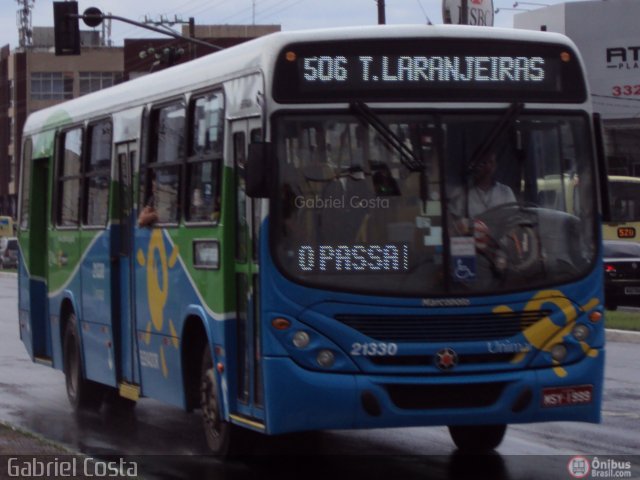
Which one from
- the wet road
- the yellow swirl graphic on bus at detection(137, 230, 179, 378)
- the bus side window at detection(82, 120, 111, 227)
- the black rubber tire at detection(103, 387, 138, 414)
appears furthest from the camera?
the black rubber tire at detection(103, 387, 138, 414)

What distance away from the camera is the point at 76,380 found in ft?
50.0

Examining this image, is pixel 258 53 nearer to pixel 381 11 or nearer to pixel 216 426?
pixel 216 426

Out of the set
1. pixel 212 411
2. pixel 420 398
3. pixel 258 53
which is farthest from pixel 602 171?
pixel 212 411

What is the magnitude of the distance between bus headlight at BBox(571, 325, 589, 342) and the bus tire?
7.99 ft

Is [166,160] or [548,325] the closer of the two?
[548,325]

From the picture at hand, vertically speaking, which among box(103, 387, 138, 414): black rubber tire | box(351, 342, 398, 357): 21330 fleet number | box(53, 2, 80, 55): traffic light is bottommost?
box(103, 387, 138, 414): black rubber tire

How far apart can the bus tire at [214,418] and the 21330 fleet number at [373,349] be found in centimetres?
147

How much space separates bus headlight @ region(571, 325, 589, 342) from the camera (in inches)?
394

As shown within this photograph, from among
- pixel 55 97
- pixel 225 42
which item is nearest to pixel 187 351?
pixel 225 42

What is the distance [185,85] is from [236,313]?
2158mm

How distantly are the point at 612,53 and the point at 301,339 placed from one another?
2560 inches

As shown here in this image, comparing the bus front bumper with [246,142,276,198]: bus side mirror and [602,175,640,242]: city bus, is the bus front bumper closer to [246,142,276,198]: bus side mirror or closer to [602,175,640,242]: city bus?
[246,142,276,198]: bus side mirror

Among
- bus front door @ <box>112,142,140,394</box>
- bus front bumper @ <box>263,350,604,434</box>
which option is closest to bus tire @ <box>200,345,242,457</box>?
bus front bumper @ <box>263,350,604,434</box>

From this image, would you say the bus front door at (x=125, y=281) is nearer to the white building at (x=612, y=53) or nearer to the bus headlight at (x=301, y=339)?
the bus headlight at (x=301, y=339)
